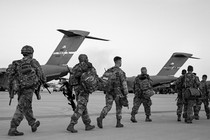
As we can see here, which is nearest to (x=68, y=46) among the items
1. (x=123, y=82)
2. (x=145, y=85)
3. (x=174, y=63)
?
(x=145, y=85)

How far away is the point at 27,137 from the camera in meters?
5.03

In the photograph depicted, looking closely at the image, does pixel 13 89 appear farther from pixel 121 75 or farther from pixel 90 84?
pixel 121 75

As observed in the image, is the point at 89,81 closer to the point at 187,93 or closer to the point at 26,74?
the point at 26,74

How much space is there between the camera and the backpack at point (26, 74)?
5371 mm

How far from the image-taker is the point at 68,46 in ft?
70.5

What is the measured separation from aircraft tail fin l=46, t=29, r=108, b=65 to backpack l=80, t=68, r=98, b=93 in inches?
605

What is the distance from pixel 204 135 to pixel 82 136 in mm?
2414

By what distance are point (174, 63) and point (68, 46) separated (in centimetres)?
1859

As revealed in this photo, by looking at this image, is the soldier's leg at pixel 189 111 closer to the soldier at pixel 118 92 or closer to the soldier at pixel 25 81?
the soldier at pixel 118 92

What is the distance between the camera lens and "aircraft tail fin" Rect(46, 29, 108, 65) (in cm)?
2138

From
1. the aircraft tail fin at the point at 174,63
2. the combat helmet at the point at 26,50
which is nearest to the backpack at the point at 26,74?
the combat helmet at the point at 26,50

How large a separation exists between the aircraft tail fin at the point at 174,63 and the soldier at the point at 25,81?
3158 cm

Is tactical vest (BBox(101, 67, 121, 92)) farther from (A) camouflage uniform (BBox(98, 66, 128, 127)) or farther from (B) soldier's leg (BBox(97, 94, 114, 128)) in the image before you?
(B) soldier's leg (BBox(97, 94, 114, 128))

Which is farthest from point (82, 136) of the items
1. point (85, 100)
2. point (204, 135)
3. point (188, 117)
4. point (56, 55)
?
point (56, 55)
